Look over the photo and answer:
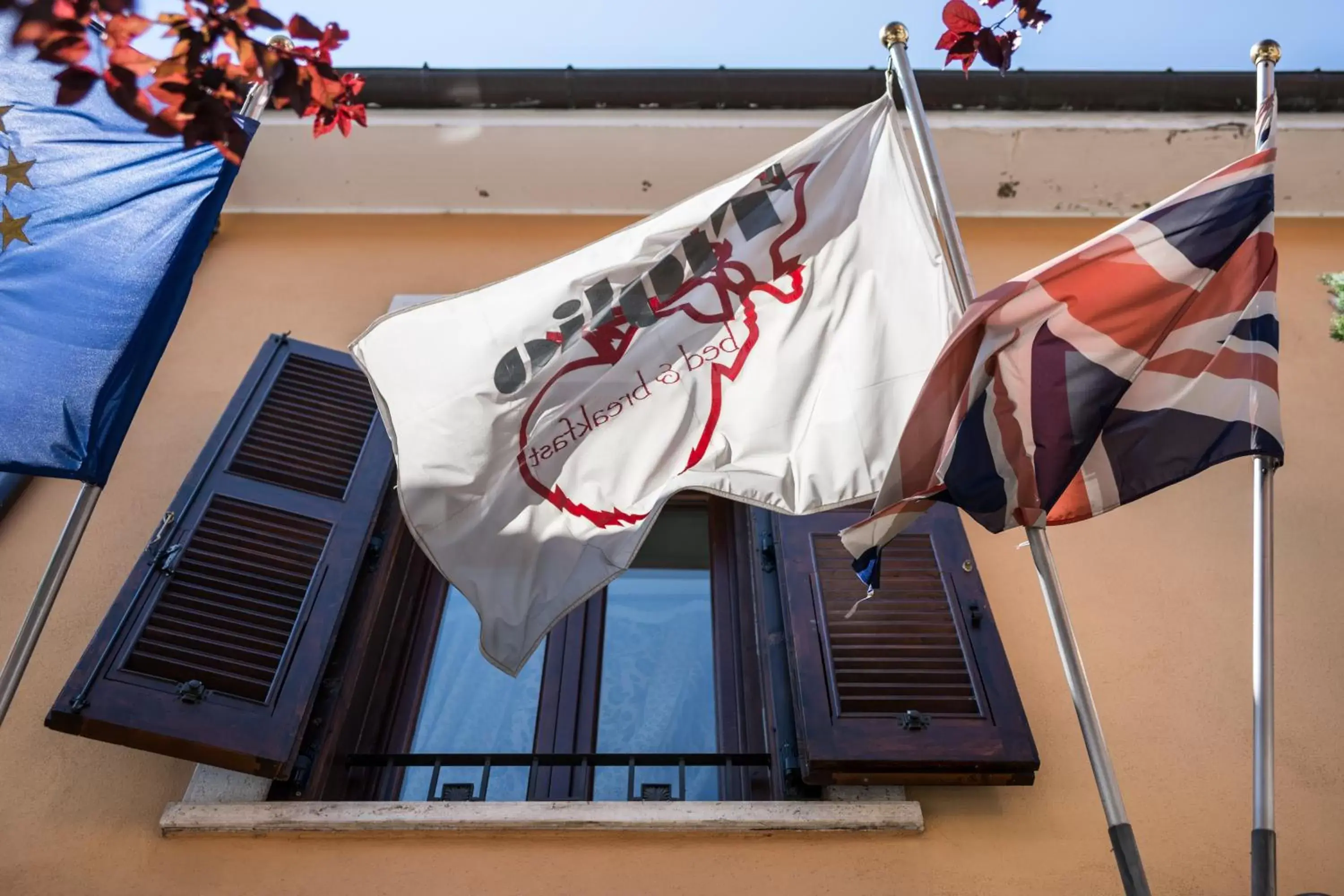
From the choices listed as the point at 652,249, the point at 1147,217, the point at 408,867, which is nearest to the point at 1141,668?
the point at 1147,217

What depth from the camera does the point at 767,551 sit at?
3.97m

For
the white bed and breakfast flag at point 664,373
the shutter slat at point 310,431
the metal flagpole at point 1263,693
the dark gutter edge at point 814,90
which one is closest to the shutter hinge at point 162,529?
the shutter slat at point 310,431

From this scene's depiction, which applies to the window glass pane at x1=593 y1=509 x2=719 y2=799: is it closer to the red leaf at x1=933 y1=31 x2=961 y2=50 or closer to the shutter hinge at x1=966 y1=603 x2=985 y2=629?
the shutter hinge at x1=966 y1=603 x2=985 y2=629

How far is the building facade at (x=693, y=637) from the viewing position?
3.24 m

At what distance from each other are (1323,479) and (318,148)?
4437 millimetres

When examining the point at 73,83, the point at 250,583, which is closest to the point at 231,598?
the point at 250,583

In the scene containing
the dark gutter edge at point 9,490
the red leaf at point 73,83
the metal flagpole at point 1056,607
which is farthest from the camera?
the dark gutter edge at point 9,490

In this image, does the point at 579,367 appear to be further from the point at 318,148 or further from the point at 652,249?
the point at 318,148

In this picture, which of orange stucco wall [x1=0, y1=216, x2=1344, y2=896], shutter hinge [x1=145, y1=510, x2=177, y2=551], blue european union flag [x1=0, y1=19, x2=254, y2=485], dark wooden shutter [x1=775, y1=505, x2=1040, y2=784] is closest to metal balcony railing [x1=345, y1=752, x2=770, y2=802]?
orange stucco wall [x1=0, y1=216, x2=1344, y2=896]

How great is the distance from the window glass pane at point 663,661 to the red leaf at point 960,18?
196cm

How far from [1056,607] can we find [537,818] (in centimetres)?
145

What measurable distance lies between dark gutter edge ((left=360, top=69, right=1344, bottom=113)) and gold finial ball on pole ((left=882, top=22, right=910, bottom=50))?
2403 millimetres

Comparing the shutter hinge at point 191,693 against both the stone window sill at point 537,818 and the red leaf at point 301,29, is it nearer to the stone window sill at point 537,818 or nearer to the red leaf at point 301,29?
the stone window sill at point 537,818

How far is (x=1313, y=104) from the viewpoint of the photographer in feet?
18.8
